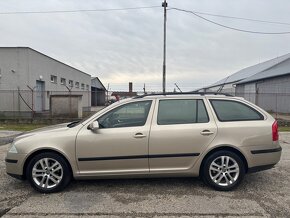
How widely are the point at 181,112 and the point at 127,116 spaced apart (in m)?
0.95

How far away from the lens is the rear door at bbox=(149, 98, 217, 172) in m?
4.94

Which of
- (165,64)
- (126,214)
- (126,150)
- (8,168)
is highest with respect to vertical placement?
(165,64)

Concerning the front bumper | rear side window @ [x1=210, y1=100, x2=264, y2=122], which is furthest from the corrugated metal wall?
the front bumper

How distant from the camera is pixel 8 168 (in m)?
5.04

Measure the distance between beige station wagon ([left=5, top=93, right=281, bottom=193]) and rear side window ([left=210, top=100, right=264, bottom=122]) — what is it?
37mm

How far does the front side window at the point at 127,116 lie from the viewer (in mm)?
5078

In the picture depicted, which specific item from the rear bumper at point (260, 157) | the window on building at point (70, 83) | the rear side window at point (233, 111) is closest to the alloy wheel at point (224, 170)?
the rear bumper at point (260, 157)

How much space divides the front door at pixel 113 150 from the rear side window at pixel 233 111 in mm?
1294

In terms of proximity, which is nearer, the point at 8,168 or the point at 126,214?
the point at 126,214

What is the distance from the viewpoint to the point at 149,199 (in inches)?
182

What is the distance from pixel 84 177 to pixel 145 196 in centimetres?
108

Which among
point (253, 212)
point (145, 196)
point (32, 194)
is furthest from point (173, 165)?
point (32, 194)

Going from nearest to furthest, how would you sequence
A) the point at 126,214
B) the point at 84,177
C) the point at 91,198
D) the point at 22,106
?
the point at 126,214 < the point at 91,198 < the point at 84,177 < the point at 22,106

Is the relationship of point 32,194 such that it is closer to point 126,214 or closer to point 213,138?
point 126,214
